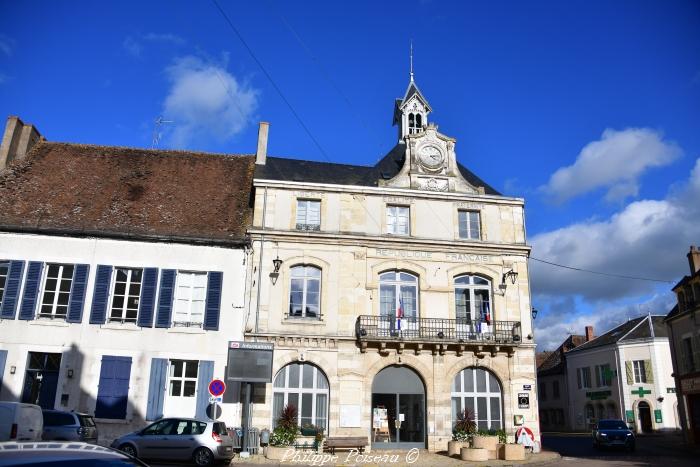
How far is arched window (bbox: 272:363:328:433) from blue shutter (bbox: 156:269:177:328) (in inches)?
175

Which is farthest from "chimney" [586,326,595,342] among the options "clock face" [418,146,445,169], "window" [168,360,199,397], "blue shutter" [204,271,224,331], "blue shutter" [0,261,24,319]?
"blue shutter" [0,261,24,319]

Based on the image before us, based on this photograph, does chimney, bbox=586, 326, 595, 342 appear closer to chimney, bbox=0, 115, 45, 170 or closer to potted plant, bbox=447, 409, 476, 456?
potted plant, bbox=447, 409, 476, 456

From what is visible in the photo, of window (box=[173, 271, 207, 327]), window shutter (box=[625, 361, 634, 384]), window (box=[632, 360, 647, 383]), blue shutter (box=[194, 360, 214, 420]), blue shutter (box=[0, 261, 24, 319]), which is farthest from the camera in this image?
window shutter (box=[625, 361, 634, 384])

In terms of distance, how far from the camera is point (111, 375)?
19.6 meters

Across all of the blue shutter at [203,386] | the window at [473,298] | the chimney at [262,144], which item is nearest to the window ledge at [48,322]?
the blue shutter at [203,386]

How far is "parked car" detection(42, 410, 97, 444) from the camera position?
52.0 ft

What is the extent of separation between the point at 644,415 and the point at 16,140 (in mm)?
41051

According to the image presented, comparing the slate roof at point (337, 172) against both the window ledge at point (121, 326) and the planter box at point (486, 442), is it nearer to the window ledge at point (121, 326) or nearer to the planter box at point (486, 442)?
the window ledge at point (121, 326)

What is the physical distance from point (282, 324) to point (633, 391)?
29929mm

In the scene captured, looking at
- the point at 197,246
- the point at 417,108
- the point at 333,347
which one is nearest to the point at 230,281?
the point at 197,246

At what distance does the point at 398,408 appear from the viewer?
829 inches

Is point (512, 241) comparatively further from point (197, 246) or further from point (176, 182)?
point (176, 182)

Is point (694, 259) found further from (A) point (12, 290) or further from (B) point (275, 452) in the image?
(A) point (12, 290)

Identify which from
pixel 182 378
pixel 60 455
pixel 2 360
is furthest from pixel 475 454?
pixel 60 455
